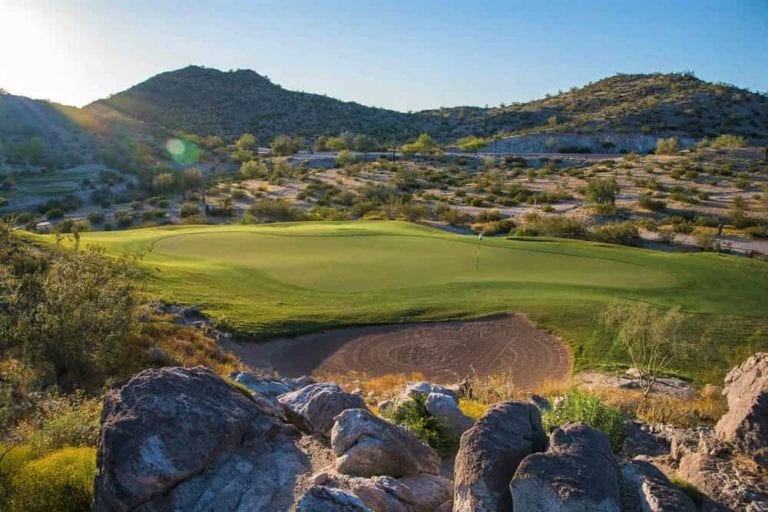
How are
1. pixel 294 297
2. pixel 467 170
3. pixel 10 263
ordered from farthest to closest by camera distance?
pixel 467 170
pixel 294 297
pixel 10 263

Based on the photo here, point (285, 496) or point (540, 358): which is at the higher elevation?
point (285, 496)

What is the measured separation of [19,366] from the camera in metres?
11.7

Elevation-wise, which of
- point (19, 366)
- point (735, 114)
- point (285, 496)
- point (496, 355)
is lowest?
point (496, 355)

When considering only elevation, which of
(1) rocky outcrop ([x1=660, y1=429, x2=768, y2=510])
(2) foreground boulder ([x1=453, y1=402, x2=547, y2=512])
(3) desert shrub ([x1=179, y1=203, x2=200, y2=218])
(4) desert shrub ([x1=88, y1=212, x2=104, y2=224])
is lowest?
(4) desert shrub ([x1=88, y1=212, x2=104, y2=224])

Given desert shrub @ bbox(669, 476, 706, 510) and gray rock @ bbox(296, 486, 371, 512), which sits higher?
gray rock @ bbox(296, 486, 371, 512)

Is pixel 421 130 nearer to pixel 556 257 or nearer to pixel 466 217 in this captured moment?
pixel 466 217

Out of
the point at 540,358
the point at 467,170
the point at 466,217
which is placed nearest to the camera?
the point at 540,358

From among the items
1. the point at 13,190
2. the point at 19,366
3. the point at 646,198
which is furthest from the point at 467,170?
the point at 19,366

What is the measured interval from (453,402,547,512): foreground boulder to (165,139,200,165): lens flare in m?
75.2

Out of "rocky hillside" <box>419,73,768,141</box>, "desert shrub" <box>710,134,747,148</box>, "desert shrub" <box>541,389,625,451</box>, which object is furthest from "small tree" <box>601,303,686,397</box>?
"rocky hillside" <box>419,73,768,141</box>

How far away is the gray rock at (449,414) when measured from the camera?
838 cm

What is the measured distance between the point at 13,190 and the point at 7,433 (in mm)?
56014

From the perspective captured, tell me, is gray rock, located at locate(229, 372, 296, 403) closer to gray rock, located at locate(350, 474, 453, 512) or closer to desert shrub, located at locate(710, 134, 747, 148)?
gray rock, located at locate(350, 474, 453, 512)

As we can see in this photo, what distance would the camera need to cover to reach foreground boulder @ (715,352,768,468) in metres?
6.27
